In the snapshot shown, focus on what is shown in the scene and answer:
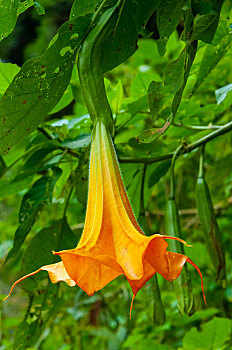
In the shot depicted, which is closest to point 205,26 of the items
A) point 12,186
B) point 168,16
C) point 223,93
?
point 168,16

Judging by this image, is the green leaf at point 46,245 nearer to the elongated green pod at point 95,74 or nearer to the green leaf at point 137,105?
the green leaf at point 137,105

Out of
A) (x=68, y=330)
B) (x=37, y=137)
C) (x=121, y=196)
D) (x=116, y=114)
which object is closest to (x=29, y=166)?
(x=37, y=137)

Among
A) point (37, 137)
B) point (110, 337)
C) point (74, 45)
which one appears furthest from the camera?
point (110, 337)

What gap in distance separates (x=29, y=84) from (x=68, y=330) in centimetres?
143

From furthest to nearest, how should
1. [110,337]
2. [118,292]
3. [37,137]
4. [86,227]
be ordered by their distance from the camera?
[118,292], [110,337], [37,137], [86,227]

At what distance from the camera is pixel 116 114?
0.91 meters

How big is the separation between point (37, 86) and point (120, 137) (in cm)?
55

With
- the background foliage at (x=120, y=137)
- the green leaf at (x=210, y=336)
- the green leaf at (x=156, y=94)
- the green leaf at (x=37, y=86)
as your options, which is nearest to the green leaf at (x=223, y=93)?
the background foliage at (x=120, y=137)

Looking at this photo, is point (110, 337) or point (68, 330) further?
point (68, 330)

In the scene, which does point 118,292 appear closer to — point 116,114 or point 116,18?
point 116,114

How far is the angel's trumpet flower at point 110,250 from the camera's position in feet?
1.24

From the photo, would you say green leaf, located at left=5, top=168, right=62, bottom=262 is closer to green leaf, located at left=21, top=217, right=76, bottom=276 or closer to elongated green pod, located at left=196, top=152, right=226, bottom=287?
green leaf, located at left=21, top=217, right=76, bottom=276

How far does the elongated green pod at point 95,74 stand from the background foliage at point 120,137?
0.10 ft

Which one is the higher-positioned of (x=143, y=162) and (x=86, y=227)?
(x=86, y=227)
